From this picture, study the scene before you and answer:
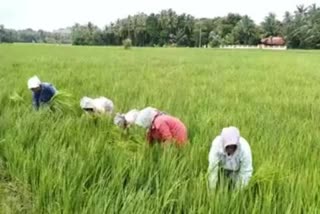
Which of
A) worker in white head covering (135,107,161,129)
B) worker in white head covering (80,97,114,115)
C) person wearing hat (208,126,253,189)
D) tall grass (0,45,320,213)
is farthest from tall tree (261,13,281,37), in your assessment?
person wearing hat (208,126,253,189)

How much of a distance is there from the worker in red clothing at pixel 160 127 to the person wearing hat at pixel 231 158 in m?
0.76

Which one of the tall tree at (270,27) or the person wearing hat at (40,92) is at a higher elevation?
the person wearing hat at (40,92)

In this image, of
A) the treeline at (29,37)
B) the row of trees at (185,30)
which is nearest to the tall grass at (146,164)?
the row of trees at (185,30)

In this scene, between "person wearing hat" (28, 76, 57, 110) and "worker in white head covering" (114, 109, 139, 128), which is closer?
"worker in white head covering" (114, 109, 139, 128)

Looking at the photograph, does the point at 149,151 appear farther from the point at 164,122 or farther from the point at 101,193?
the point at 101,193

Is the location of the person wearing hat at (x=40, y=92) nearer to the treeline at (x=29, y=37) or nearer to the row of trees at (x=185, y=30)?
the row of trees at (x=185, y=30)

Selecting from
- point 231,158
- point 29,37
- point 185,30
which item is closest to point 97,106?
point 231,158

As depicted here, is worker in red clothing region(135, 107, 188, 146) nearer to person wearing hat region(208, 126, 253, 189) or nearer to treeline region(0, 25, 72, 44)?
person wearing hat region(208, 126, 253, 189)

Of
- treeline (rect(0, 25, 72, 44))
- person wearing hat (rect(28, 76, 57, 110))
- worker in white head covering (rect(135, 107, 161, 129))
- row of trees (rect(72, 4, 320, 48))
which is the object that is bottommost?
treeline (rect(0, 25, 72, 44))

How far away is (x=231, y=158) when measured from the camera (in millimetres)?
2912

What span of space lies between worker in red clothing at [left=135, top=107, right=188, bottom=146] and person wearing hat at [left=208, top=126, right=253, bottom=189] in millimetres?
758

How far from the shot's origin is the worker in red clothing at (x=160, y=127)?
3.78 metres

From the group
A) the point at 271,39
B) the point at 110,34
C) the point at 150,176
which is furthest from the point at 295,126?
the point at 110,34

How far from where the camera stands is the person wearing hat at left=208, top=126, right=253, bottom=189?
112 inches
